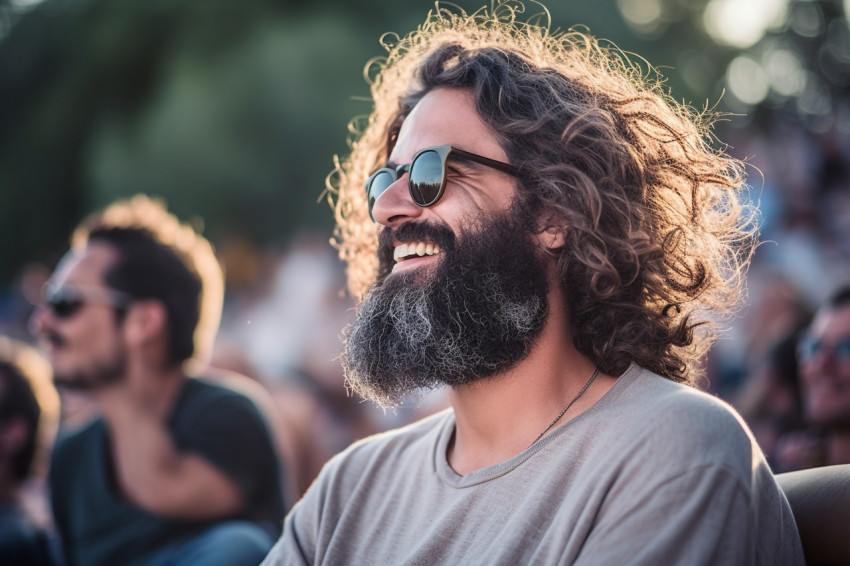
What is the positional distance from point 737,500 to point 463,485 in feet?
2.47

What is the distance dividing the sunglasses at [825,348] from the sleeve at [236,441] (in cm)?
273

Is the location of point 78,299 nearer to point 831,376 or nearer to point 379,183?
point 379,183

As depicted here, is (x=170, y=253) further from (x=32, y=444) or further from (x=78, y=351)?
(x=32, y=444)

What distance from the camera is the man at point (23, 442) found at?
4625 millimetres

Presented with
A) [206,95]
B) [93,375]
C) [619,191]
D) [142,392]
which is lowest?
[142,392]

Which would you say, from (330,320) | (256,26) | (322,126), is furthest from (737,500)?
(256,26)

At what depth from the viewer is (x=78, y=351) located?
4.39 metres

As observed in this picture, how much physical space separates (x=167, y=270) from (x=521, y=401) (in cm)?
287

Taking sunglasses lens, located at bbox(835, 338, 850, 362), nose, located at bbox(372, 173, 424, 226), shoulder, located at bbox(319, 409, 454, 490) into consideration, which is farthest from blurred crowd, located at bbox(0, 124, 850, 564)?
nose, located at bbox(372, 173, 424, 226)

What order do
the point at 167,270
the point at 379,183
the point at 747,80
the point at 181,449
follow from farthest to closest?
the point at 747,80 < the point at 167,270 < the point at 181,449 < the point at 379,183

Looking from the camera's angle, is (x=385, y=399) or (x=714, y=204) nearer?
(x=385, y=399)

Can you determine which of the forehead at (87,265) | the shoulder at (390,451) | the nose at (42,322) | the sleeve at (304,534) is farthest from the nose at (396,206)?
the nose at (42,322)

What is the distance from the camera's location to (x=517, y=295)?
2500 mm

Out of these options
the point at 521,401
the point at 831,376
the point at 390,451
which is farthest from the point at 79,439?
the point at 831,376
